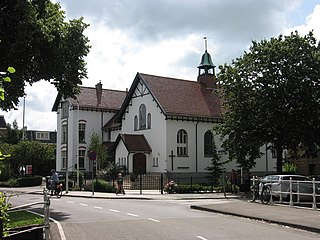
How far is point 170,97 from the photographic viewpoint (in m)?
45.9

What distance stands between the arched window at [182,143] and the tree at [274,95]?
1193 cm

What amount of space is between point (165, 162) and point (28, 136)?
178 feet

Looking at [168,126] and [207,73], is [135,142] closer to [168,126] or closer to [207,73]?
[168,126]

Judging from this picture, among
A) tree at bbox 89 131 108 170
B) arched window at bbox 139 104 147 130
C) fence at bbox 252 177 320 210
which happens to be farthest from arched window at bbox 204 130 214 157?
fence at bbox 252 177 320 210

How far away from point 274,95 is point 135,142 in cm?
1830

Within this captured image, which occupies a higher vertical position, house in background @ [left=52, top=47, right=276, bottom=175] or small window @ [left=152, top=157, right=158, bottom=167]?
house in background @ [left=52, top=47, right=276, bottom=175]

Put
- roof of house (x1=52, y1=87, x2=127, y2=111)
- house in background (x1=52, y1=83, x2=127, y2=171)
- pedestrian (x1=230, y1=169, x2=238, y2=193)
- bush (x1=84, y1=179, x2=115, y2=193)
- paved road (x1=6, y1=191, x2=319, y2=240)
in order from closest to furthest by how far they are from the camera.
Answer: paved road (x1=6, y1=191, x2=319, y2=240)
pedestrian (x1=230, y1=169, x2=238, y2=193)
bush (x1=84, y1=179, x2=115, y2=193)
house in background (x1=52, y1=83, x2=127, y2=171)
roof of house (x1=52, y1=87, x2=127, y2=111)

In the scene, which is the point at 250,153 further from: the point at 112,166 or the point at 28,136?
the point at 28,136

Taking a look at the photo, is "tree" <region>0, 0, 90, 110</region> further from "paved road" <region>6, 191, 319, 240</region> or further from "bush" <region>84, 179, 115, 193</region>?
"bush" <region>84, 179, 115, 193</region>

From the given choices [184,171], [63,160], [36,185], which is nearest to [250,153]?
[184,171]

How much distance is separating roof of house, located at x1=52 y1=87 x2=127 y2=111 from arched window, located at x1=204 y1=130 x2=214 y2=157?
15.6 meters

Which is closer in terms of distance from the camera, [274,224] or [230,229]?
[230,229]

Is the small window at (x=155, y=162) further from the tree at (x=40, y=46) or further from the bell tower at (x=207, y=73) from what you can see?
the tree at (x=40, y=46)

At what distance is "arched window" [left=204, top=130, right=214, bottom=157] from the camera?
154 feet
